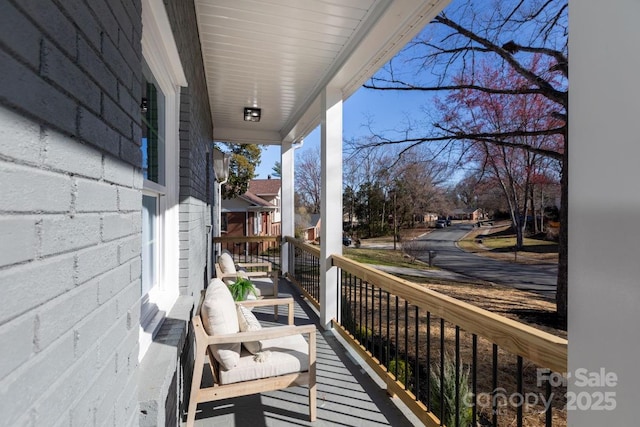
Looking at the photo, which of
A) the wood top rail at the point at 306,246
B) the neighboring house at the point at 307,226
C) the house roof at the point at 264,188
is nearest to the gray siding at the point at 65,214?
the wood top rail at the point at 306,246

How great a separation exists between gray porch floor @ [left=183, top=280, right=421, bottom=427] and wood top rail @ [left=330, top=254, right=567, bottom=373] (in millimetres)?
747

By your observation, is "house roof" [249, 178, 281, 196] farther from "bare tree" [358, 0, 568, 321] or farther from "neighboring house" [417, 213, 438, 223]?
"neighboring house" [417, 213, 438, 223]

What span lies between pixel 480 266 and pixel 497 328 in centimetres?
214

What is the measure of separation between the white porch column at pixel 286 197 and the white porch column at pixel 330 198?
287 cm

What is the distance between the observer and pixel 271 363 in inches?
78.4

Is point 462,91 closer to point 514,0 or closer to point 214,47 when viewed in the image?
point 514,0

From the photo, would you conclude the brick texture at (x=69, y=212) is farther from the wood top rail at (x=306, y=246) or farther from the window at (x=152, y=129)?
the wood top rail at (x=306, y=246)

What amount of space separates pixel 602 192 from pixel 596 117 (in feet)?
0.59

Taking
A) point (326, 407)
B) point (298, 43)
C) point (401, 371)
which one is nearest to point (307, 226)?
point (298, 43)

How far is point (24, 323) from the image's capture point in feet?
1.53

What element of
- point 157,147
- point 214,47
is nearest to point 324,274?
point 157,147

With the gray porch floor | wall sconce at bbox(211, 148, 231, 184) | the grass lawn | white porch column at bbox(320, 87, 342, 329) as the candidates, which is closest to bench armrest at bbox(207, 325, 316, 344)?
the gray porch floor

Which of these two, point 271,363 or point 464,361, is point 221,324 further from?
point 464,361

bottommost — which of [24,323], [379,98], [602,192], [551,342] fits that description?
[551,342]
